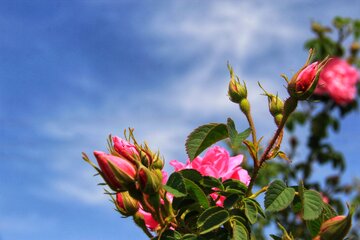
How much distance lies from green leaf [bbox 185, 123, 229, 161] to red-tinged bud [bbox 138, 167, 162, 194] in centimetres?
15

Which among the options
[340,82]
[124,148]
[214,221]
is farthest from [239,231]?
[340,82]

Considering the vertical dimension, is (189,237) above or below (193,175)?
below

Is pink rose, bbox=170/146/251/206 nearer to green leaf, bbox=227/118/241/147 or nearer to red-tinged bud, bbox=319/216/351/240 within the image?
green leaf, bbox=227/118/241/147

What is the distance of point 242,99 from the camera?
4.02 ft

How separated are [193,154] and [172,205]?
122mm

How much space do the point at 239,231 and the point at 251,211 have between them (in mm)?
56

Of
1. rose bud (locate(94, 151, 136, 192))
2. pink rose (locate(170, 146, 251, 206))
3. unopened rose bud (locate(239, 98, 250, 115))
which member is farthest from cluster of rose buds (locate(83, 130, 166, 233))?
unopened rose bud (locate(239, 98, 250, 115))

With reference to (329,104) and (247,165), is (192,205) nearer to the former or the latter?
(247,165)

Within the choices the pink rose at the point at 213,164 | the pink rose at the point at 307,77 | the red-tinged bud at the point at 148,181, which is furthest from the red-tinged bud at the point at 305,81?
the red-tinged bud at the point at 148,181

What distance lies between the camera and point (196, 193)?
3.40 ft

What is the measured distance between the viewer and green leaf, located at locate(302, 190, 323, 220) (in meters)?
0.97

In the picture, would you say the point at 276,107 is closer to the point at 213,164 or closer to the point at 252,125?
the point at 252,125

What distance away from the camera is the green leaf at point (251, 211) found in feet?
3.28

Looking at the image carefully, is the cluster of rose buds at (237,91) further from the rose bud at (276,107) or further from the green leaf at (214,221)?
the green leaf at (214,221)
